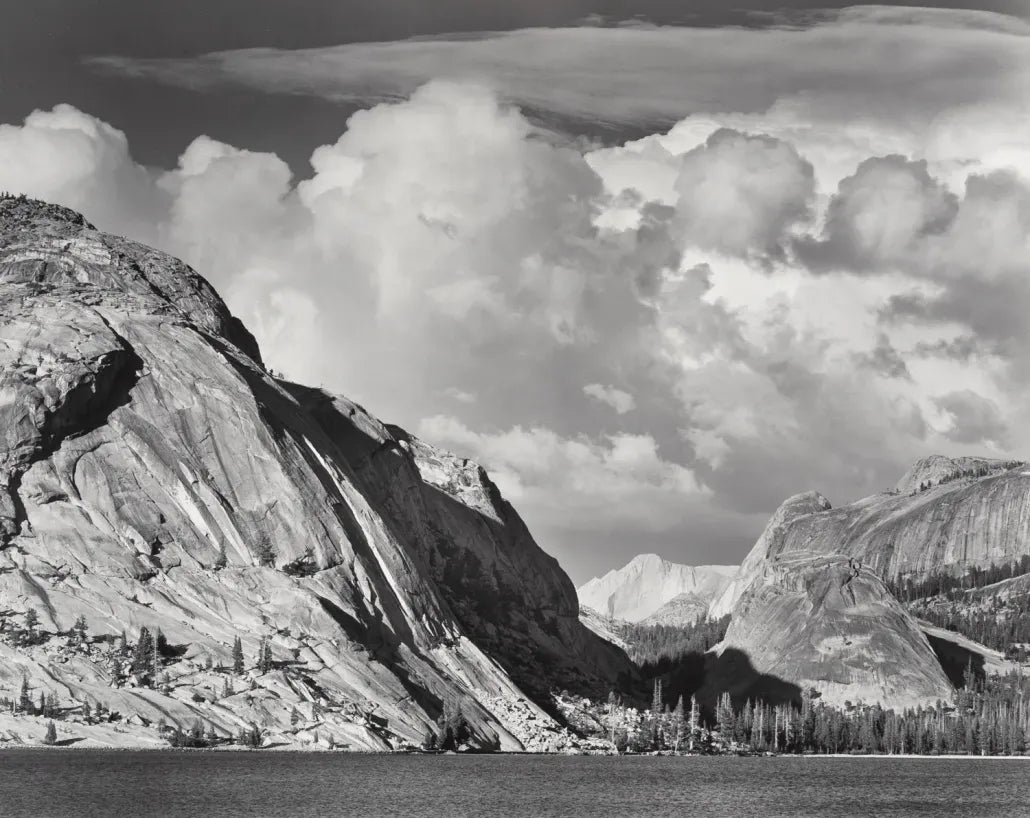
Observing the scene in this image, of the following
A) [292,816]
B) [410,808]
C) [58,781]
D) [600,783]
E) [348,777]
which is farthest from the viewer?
[600,783]

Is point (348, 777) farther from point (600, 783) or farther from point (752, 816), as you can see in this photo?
point (752, 816)

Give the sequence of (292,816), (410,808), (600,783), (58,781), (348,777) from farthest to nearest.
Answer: (600,783) → (348,777) → (58,781) → (410,808) → (292,816)

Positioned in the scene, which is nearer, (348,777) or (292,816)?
(292,816)

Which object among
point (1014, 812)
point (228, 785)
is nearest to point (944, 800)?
point (1014, 812)

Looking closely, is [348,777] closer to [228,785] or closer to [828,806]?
[228,785]

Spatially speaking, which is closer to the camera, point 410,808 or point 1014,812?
point 410,808

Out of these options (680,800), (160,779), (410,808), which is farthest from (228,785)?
(680,800)

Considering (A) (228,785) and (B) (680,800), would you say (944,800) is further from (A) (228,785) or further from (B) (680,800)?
(A) (228,785)
